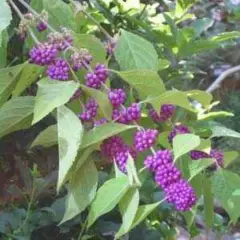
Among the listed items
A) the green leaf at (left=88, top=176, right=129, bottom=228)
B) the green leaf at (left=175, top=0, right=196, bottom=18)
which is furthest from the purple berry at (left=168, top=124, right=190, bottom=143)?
the green leaf at (left=175, top=0, right=196, bottom=18)

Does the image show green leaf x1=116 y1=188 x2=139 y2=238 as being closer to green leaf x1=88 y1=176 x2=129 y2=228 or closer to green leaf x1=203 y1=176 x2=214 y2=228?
green leaf x1=88 y1=176 x2=129 y2=228

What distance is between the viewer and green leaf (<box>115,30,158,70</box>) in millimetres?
757

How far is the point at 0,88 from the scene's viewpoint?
0.73m

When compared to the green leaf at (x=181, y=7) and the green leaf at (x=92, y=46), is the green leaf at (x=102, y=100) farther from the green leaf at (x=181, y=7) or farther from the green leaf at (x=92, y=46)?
the green leaf at (x=181, y=7)

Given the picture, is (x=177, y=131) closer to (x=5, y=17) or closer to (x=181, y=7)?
(x=5, y=17)

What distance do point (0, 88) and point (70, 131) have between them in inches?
5.5

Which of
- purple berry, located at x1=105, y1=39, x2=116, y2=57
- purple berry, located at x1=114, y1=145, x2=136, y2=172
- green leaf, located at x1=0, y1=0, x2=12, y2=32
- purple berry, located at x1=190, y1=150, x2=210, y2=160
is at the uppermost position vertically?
green leaf, located at x1=0, y1=0, x2=12, y2=32

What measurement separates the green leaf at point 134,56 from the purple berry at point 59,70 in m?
0.10

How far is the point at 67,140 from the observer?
0.63 metres

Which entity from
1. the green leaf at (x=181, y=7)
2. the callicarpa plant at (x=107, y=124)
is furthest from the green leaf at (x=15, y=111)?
the green leaf at (x=181, y=7)

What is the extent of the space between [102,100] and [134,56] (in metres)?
0.12

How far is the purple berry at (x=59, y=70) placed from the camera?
67cm

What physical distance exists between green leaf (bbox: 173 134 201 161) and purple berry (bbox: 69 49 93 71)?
13cm

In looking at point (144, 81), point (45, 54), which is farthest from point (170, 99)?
point (45, 54)
